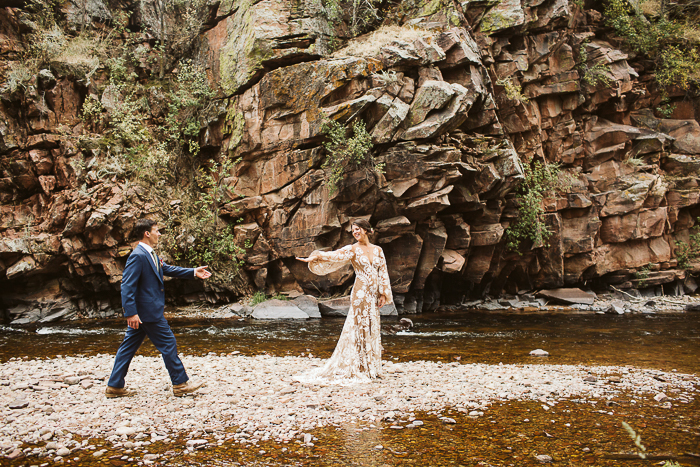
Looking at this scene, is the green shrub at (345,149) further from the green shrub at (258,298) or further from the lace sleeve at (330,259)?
the lace sleeve at (330,259)

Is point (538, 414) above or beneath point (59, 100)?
beneath

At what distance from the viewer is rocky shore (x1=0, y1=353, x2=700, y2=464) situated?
4676mm

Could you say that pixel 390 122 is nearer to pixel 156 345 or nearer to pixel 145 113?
pixel 145 113

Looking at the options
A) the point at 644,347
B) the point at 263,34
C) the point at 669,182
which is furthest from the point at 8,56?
the point at 669,182

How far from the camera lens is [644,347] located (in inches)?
434

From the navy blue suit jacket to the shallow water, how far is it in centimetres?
185

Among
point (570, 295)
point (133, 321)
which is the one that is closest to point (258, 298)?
Result: point (133, 321)

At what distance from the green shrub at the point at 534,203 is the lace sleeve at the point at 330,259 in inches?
656

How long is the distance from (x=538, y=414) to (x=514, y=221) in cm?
1864

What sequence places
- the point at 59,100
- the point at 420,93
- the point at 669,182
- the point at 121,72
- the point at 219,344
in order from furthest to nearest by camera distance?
the point at 669,182 < the point at 121,72 < the point at 59,100 < the point at 420,93 < the point at 219,344

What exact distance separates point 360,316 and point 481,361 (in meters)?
3.64

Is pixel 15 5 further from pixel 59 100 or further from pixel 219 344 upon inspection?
pixel 219 344

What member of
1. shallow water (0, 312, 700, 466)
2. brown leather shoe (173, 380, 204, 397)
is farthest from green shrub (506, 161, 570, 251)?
brown leather shoe (173, 380, 204, 397)

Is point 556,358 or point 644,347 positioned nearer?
point 556,358
